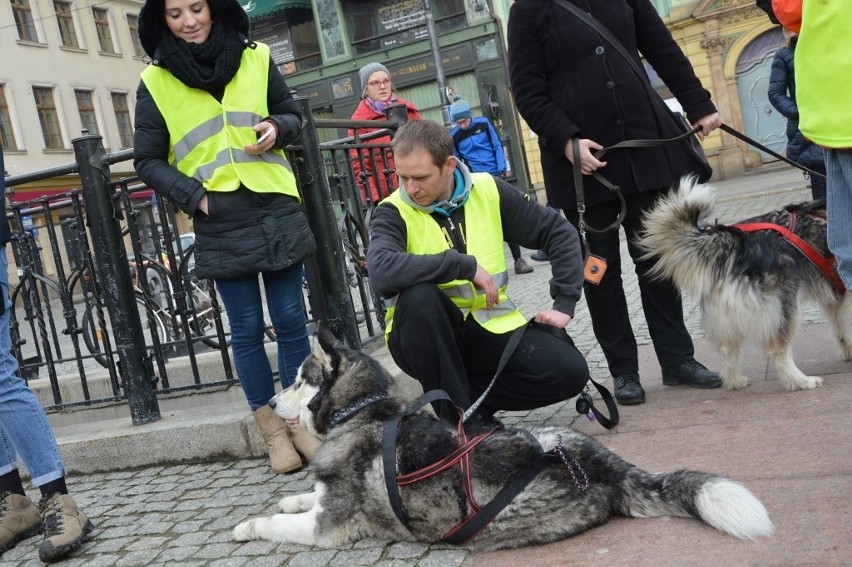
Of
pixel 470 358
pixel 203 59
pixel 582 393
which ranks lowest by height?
pixel 582 393

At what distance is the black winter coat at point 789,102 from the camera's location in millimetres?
8742

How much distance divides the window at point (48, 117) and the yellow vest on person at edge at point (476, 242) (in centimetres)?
3552

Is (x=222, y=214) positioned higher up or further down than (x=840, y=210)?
higher up

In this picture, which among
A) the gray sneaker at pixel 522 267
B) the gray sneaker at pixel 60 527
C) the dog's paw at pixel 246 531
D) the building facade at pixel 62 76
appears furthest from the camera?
the building facade at pixel 62 76

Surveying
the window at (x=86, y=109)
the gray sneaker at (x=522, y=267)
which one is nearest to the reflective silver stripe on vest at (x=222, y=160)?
the gray sneaker at (x=522, y=267)

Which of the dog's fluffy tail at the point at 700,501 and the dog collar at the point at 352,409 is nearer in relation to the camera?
the dog's fluffy tail at the point at 700,501

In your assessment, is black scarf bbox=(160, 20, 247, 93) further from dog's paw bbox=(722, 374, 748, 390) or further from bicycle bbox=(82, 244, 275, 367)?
dog's paw bbox=(722, 374, 748, 390)

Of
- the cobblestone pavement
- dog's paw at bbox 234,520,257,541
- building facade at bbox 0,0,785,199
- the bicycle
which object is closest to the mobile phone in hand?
the bicycle

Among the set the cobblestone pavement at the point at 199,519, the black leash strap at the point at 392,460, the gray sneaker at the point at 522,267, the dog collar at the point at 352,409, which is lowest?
the gray sneaker at the point at 522,267

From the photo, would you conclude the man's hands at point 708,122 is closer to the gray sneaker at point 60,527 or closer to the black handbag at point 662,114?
the black handbag at point 662,114

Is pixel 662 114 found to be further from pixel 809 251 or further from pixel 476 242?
pixel 476 242

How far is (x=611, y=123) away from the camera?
4.74 metres

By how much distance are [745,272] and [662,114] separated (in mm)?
980

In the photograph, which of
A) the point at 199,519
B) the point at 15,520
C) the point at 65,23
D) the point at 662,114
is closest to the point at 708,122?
the point at 662,114
